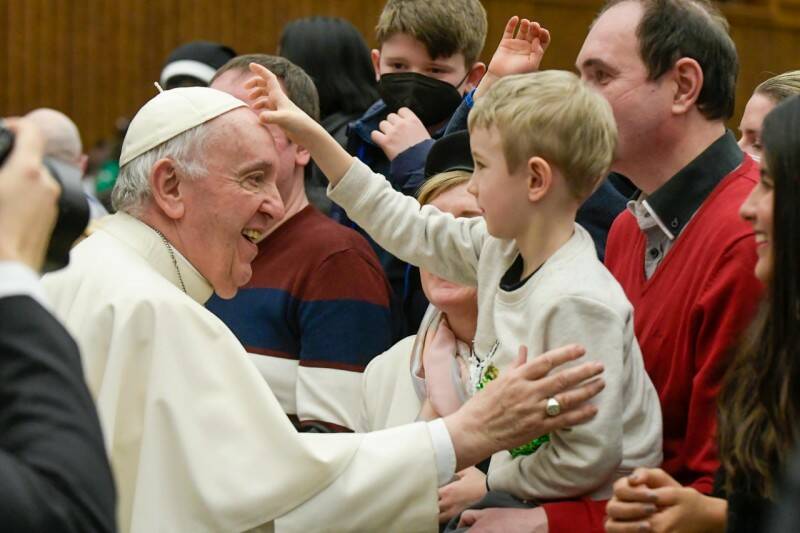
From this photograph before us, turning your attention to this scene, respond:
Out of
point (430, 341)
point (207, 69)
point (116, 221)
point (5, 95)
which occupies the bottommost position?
point (5, 95)

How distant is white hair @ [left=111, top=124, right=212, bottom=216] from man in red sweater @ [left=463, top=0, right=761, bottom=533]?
3.15 feet

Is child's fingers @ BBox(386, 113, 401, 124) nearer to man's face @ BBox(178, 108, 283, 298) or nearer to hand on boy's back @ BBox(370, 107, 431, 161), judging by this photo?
hand on boy's back @ BBox(370, 107, 431, 161)

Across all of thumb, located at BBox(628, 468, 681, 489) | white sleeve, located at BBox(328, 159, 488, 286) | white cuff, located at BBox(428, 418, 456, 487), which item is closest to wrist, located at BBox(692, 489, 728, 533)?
thumb, located at BBox(628, 468, 681, 489)

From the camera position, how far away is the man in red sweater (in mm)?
2801

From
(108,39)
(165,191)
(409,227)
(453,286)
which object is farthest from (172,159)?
(108,39)

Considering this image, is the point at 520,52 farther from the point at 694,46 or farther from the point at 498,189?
the point at 498,189

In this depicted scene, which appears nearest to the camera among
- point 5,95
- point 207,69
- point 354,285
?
point 354,285

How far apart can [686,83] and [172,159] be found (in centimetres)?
126

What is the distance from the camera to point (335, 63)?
17.2 ft

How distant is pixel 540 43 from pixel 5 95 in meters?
6.34

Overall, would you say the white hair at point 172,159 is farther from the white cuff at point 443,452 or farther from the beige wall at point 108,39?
the beige wall at point 108,39

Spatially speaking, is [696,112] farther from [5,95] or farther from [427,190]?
[5,95]

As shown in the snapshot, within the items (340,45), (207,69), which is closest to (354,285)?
(340,45)

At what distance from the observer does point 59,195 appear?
194 cm
